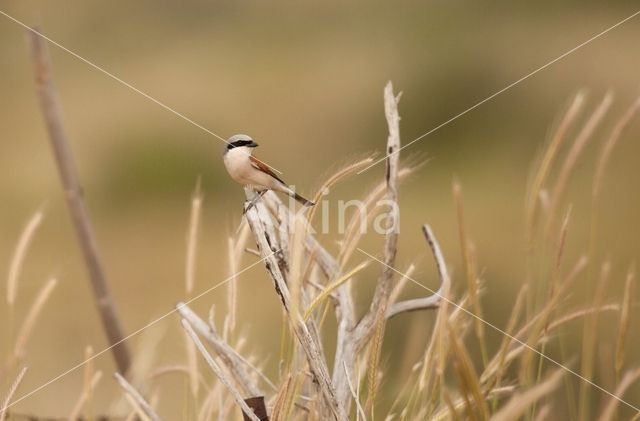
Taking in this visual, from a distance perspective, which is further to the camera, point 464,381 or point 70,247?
point 70,247

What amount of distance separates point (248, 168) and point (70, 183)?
2.23 ft

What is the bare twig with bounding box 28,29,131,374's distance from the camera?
1599mm

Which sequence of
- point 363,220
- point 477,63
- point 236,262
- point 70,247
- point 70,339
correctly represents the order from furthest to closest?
point 477,63
point 70,247
point 70,339
point 236,262
point 363,220

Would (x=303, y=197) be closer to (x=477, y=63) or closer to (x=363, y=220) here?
(x=363, y=220)

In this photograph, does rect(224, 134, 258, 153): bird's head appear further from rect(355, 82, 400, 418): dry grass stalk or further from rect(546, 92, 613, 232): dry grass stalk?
rect(546, 92, 613, 232): dry grass stalk

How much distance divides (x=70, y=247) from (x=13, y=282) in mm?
3047

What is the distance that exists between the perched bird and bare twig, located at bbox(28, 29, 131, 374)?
616 mm

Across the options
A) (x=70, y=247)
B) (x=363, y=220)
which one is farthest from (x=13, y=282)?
(x=70, y=247)

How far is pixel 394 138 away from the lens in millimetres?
967

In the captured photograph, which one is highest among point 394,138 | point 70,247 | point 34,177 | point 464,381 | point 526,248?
point 34,177

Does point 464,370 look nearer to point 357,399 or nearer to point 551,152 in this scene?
point 357,399

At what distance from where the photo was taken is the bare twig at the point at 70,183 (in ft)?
5.24

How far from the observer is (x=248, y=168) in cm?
104

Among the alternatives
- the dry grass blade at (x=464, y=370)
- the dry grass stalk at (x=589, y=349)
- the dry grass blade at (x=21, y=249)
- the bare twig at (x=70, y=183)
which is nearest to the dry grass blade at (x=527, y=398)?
the dry grass blade at (x=464, y=370)
